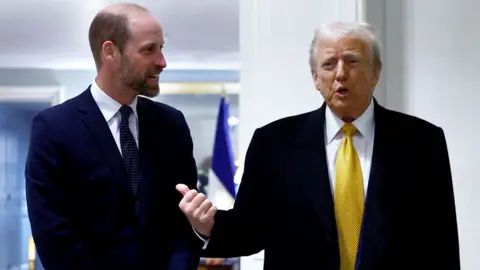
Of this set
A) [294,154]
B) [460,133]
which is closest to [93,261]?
[294,154]

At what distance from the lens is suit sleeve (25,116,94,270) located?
108cm

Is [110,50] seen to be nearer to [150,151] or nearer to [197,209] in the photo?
[150,151]

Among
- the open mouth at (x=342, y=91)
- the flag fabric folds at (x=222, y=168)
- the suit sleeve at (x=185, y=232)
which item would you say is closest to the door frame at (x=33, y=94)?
the flag fabric folds at (x=222, y=168)

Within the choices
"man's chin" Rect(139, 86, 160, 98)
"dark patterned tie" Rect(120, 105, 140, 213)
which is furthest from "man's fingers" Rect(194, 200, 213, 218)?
"man's chin" Rect(139, 86, 160, 98)

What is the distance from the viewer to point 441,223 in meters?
1.12

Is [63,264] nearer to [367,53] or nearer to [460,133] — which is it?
[367,53]

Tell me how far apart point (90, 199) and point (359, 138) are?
47 centimetres

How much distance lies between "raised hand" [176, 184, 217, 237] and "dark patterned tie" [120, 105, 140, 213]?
0.07m

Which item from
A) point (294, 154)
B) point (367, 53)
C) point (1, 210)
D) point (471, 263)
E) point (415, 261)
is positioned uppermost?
point (367, 53)

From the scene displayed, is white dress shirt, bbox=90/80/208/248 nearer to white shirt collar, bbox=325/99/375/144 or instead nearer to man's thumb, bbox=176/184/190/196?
man's thumb, bbox=176/184/190/196

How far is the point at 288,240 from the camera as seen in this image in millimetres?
1137

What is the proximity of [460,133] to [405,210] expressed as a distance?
2.58ft

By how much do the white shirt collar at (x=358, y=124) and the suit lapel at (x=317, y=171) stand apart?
0.01m

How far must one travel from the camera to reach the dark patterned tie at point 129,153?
1.15 meters
